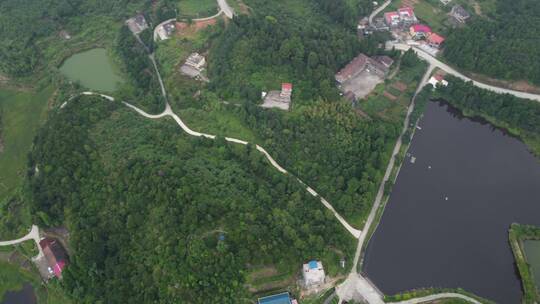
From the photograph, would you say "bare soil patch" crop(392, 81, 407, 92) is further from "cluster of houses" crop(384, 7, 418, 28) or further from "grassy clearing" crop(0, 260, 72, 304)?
"grassy clearing" crop(0, 260, 72, 304)

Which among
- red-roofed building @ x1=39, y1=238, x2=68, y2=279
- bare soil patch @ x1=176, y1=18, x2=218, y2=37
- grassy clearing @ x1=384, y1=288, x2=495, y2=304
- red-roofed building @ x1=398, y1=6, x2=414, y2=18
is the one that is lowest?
red-roofed building @ x1=39, y1=238, x2=68, y2=279

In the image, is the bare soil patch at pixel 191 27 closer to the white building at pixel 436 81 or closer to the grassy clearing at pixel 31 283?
the white building at pixel 436 81

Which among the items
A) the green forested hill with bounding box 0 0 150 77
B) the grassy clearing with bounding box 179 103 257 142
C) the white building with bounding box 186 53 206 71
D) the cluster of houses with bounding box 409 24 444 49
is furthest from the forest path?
the cluster of houses with bounding box 409 24 444 49

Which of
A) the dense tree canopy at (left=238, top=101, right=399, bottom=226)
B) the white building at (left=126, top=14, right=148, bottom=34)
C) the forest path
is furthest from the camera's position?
the white building at (left=126, top=14, right=148, bottom=34)

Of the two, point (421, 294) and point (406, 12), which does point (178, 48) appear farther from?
point (421, 294)

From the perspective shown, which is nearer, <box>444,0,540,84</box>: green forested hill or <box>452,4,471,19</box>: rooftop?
<box>444,0,540,84</box>: green forested hill

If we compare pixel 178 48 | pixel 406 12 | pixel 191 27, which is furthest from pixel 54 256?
pixel 406 12

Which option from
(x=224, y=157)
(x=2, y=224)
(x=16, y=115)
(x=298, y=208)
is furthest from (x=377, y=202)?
(x=16, y=115)

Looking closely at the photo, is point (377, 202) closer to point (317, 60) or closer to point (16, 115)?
point (317, 60)
